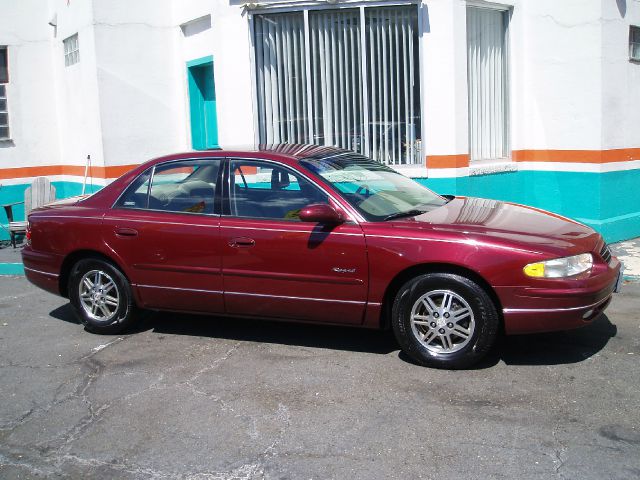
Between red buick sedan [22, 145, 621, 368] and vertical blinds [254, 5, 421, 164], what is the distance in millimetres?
3562

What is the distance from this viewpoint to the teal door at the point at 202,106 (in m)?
11.5

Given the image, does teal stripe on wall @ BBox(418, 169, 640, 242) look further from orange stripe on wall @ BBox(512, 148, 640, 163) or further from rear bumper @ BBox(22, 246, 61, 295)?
rear bumper @ BBox(22, 246, 61, 295)

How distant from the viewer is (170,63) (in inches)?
458

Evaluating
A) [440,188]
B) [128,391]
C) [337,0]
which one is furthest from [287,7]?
[128,391]

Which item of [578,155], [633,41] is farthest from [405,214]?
[633,41]

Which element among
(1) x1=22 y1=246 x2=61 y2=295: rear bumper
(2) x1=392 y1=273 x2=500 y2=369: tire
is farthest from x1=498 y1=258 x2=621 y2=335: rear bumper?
(1) x1=22 y1=246 x2=61 y2=295: rear bumper

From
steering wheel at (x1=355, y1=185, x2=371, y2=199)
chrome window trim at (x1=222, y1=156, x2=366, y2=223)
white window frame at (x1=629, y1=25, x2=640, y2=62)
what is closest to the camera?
chrome window trim at (x1=222, y1=156, x2=366, y2=223)

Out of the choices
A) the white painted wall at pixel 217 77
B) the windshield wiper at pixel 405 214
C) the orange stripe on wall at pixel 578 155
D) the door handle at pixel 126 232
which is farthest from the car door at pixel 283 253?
the orange stripe on wall at pixel 578 155

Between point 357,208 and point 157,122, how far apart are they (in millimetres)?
6575

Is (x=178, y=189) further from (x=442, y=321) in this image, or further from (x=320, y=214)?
(x=442, y=321)

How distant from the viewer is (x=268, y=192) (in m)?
6.04

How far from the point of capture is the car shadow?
18.8ft

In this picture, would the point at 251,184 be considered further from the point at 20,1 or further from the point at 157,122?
the point at 20,1

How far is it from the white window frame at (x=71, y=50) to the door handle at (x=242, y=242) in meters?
7.02
